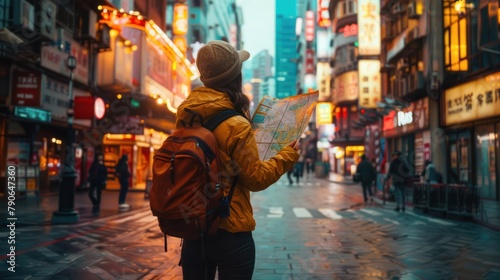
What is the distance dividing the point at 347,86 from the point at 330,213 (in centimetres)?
4008

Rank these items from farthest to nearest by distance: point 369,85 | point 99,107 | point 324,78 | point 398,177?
point 324,78
point 369,85
point 99,107
point 398,177

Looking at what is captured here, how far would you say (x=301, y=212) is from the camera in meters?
15.2

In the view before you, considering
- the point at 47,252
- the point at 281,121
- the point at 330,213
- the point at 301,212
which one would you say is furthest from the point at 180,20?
the point at 281,121

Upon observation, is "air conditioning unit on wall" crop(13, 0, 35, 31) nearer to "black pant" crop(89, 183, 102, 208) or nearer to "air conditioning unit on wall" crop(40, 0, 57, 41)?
"air conditioning unit on wall" crop(40, 0, 57, 41)

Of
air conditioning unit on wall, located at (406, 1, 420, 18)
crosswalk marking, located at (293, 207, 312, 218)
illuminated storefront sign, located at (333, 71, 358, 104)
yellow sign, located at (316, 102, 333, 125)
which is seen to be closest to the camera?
crosswalk marking, located at (293, 207, 312, 218)

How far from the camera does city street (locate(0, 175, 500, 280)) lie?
21.1 feet

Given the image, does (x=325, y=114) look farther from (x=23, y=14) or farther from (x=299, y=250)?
(x=299, y=250)

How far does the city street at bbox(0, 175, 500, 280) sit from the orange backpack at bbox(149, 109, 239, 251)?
4.05 metres

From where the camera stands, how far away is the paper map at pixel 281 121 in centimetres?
264

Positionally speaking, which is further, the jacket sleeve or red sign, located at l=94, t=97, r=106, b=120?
red sign, located at l=94, t=97, r=106, b=120

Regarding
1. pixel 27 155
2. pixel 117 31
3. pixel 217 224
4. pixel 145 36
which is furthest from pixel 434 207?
pixel 145 36

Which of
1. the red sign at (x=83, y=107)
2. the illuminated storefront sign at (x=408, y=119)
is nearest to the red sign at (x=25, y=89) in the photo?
the red sign at (x=83, y=107)

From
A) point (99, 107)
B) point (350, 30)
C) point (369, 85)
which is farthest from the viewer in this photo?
point (350, 30)

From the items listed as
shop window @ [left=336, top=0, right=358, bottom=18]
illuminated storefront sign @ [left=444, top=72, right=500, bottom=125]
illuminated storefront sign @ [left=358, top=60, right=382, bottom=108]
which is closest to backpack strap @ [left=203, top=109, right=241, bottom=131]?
illuminated storefront sign @ [left=444, top=72, right=500, bottom=125]
